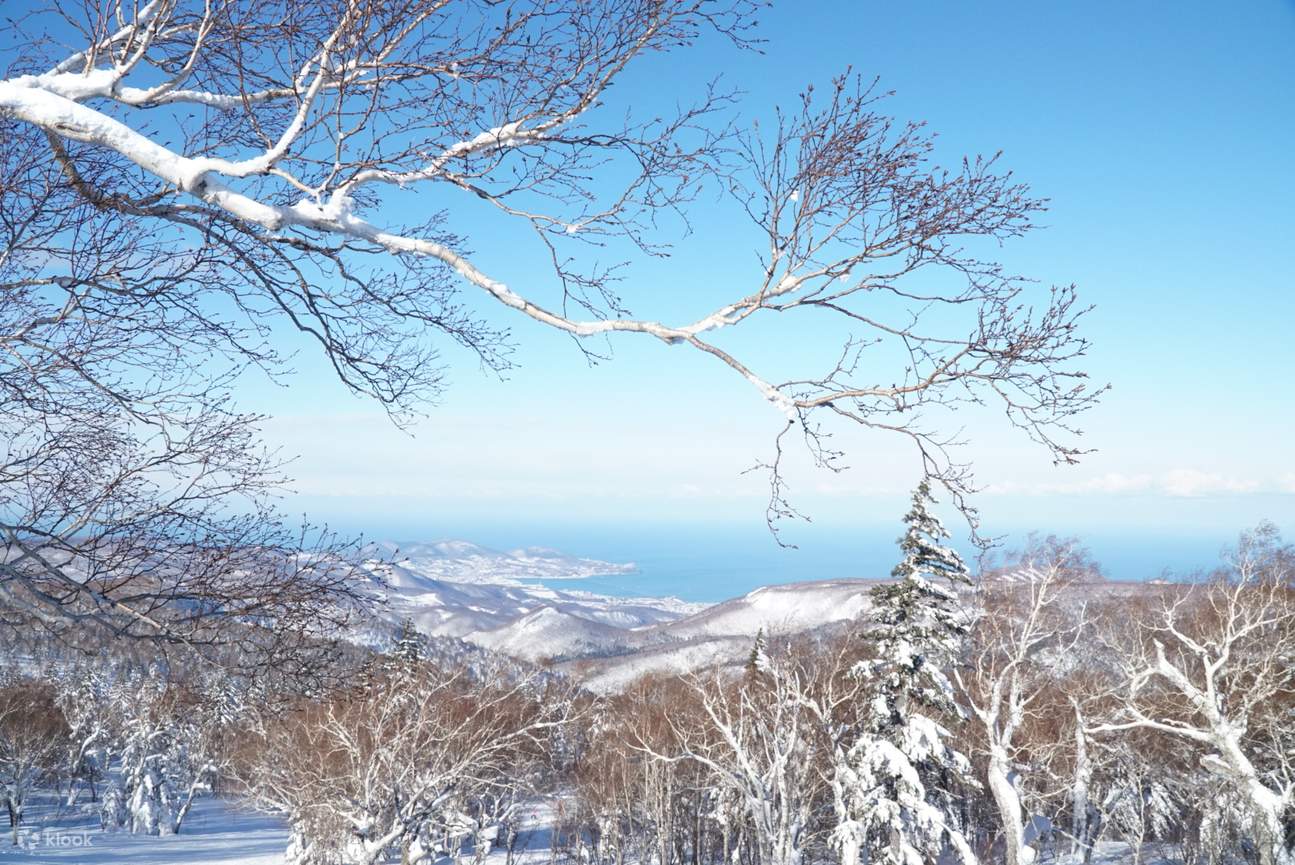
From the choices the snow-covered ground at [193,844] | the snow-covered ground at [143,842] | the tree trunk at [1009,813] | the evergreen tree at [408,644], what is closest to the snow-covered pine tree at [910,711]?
the tree trunk at [1009,813]

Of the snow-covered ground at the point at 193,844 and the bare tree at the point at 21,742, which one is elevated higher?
the bare tree at the point at 21,742

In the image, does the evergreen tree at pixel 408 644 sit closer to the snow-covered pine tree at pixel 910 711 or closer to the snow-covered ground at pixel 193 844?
the snow-covered ground at pixel 193 844

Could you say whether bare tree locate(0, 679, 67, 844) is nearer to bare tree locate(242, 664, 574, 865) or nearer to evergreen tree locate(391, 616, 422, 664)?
bare tree locate(242, 664, 574, 865)

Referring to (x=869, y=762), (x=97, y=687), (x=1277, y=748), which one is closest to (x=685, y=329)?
(x=869, y=762)

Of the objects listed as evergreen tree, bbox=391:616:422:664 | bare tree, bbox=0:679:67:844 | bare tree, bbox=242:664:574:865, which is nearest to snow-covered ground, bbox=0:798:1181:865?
bare tree, bbox=0:679:67:844

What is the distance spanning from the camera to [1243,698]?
15.5 metres

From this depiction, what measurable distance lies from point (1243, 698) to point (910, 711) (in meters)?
6.94

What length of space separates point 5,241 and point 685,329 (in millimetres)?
3566

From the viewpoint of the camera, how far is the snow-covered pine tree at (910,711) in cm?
1552

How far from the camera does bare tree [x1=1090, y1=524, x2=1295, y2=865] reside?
43.0ft

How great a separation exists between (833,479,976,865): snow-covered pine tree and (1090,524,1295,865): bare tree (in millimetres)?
3388

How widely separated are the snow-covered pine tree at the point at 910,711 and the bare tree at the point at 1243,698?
3.39 meters

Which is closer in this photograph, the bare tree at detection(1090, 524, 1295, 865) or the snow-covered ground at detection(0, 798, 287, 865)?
the bare tree at detection(1090, 524, 1295, 865)

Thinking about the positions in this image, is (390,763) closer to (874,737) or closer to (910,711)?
(874,737)
